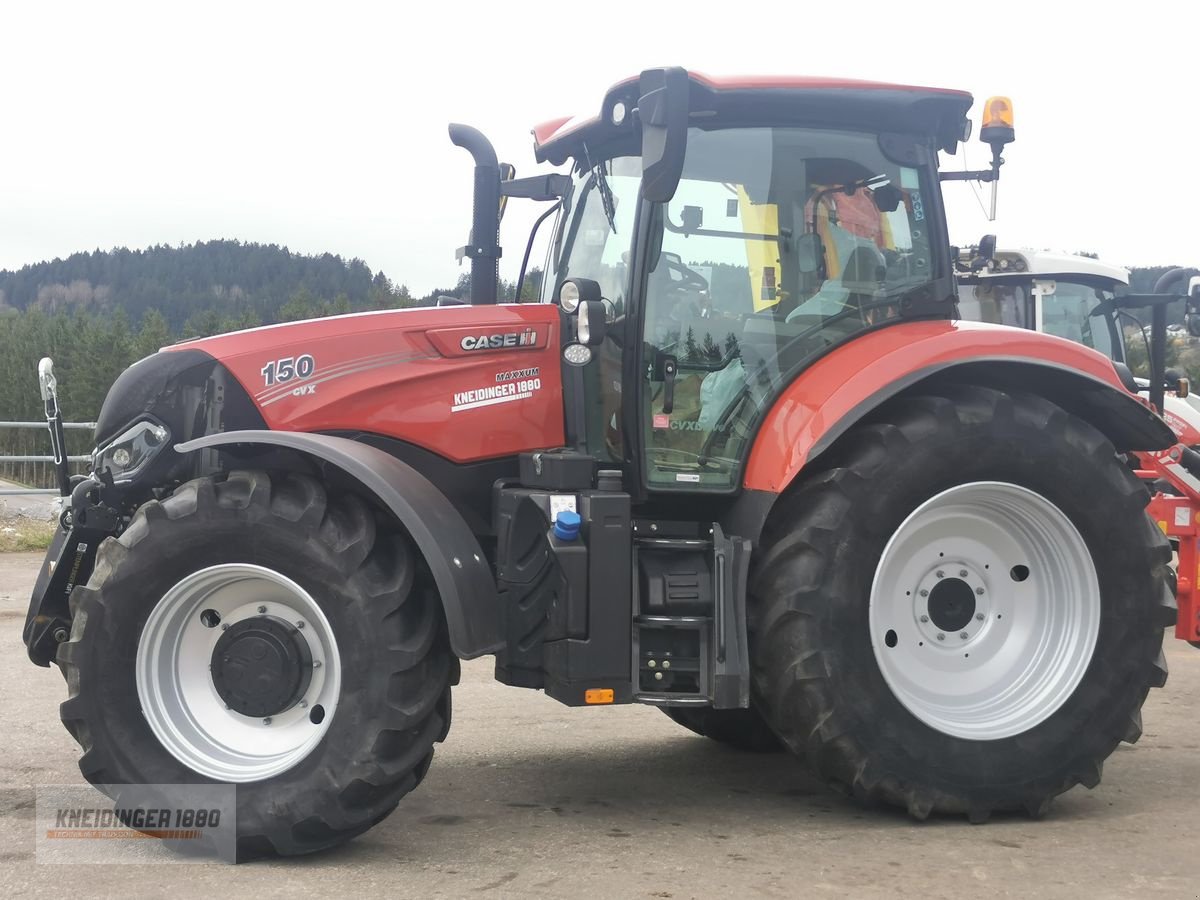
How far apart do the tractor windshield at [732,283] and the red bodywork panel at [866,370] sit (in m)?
0.09

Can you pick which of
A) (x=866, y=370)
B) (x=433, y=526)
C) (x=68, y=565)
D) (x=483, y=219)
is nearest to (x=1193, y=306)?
(x=866, y=370)

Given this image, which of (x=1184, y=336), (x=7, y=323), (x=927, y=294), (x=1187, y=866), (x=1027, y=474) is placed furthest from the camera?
(x=7, y=323)

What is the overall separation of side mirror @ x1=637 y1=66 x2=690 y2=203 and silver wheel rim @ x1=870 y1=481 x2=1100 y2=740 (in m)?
1.48

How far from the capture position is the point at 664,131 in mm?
3971

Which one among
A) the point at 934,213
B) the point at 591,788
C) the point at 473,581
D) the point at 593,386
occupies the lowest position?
the point at 591,788

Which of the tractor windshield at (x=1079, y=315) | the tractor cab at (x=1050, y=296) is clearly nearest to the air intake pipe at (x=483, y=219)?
the tractor cab at (x=1050, y=296)

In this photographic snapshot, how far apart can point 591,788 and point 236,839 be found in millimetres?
1531

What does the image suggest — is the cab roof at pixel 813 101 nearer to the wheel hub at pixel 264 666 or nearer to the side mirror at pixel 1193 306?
the wheel hub at pixel 264 666

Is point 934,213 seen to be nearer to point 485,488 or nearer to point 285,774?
point 485,488

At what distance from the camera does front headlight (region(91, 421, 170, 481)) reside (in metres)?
4.47

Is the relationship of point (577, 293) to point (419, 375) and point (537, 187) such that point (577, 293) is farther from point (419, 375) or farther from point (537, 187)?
point (537, 187)

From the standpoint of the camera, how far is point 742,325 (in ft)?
14.9

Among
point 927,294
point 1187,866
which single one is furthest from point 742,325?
point 1187,866

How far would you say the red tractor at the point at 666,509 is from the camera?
4.00m
